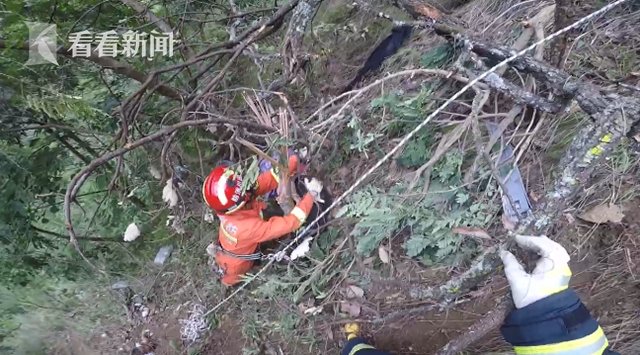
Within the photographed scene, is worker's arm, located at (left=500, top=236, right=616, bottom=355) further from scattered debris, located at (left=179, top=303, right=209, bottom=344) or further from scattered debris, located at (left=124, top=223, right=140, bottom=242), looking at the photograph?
scattered debris, located at (left=124, top=223, right=140, bottom=242)

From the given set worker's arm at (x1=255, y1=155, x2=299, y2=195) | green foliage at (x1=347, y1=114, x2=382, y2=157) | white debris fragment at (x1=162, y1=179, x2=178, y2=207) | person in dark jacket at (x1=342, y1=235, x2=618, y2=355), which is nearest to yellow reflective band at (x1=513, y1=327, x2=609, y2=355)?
person in dark jacket at (x1=342, y1=235, x2=618, y2=355)

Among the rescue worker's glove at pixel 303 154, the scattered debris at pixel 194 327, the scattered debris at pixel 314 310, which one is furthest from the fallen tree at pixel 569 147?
the scattered debris at pixel 194 327

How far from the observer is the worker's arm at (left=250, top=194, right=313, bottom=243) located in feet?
10.5

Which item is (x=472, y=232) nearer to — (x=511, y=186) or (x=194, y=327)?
(x=511, y=186)

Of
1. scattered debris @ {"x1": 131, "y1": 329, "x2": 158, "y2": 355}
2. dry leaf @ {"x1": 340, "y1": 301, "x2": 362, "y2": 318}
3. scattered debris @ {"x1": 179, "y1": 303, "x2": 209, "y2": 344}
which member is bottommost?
scattered debris @ {"x1": 131, "y1": 329, "x2": 158, "y2": 355}

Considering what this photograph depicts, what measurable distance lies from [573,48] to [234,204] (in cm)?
206

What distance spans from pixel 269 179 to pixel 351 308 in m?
0.97

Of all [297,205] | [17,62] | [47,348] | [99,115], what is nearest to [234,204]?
[297,205]

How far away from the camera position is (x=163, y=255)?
14.5ft

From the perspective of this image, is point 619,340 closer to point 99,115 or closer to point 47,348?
point 99,115

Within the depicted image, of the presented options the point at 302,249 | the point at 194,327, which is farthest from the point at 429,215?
the point at 194,327

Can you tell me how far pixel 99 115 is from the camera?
11.8 feet

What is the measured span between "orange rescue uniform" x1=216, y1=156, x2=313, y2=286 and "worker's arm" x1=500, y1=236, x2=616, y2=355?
152 centimetres

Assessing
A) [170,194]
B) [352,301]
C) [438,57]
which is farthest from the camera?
[170,194]
